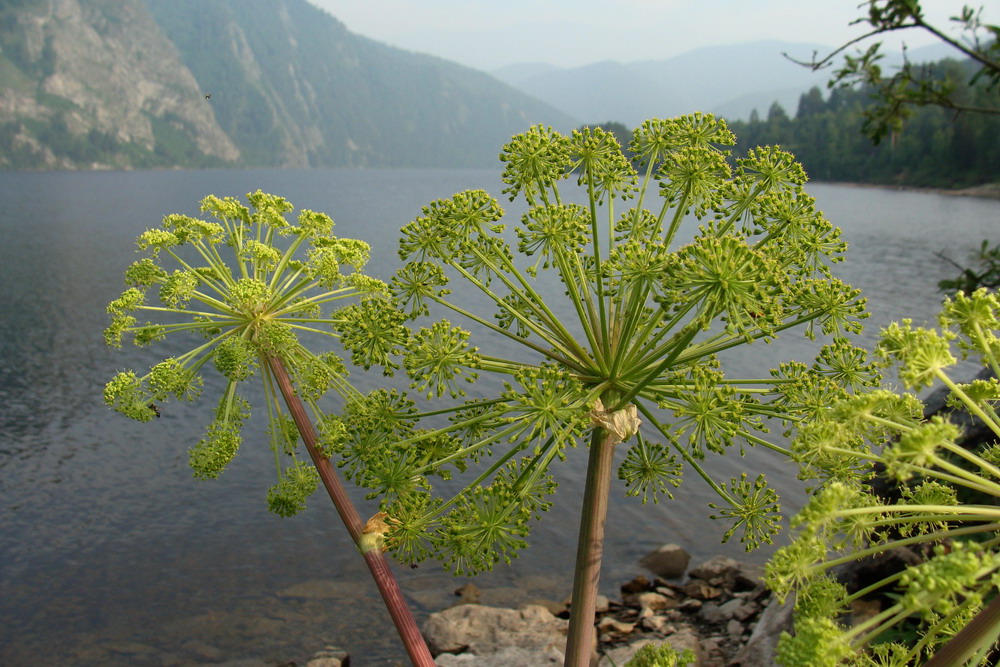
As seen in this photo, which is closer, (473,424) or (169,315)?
(473,424)

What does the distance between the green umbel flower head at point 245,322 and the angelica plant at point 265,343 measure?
1cm

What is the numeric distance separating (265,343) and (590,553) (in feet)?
9.37

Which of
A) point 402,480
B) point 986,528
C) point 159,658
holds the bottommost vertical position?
point 159,658

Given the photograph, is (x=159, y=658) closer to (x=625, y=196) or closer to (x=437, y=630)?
(x=437, y=630)

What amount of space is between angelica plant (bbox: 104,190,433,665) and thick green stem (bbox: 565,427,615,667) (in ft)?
4.03

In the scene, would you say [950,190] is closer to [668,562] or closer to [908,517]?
[668,562]

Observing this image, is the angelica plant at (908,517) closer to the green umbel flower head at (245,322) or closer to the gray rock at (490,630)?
the green umbel flower head at (245,322)

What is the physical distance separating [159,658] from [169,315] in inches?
1095

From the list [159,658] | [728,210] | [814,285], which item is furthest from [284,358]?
[159,658]

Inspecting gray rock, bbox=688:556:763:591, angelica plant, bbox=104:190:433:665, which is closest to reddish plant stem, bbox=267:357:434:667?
angelica plant, bbox=104:190:433:665

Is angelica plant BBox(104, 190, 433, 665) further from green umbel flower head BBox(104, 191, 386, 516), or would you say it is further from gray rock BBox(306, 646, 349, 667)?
gray rock BBox(306, 646, 349, 667)

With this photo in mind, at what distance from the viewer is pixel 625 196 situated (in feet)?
16.5

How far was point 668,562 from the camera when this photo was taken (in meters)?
19.7

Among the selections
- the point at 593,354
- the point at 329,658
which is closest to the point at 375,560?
the point at 593,354
